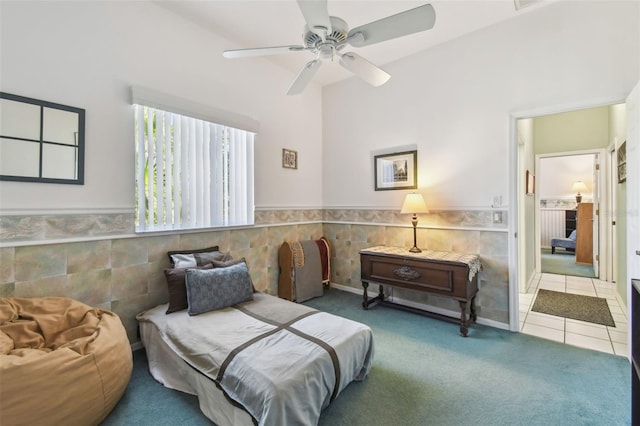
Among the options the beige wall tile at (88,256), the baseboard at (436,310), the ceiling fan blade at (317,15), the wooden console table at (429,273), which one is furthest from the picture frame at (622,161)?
the beige wall tile at (88,256)

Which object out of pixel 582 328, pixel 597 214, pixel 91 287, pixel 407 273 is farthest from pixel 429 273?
pixel 597 214

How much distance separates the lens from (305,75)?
7.63 ft

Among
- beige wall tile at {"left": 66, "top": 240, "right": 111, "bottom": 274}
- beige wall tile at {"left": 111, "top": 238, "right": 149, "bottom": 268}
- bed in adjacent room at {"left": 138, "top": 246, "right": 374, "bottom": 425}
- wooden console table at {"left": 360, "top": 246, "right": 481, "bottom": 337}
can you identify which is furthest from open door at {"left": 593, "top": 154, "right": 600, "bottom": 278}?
beige wall tile at {"left": 66, "top": 240, "right": 111, "bottom": 274}

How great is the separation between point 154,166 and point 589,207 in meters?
7.74

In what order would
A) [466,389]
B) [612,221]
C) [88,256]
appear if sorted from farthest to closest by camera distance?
[612,221] → [88,256] → [466,389]

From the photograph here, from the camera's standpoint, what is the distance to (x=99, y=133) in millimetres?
2195

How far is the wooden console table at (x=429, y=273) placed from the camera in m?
2.65

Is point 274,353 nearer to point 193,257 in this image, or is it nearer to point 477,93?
point 193,257

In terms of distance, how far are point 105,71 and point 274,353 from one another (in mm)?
2430

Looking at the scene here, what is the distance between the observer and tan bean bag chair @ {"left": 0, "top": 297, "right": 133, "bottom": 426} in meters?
1.29

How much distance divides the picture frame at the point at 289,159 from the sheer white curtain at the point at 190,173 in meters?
0.54

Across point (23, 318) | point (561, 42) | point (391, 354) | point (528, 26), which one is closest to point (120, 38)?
point (23, 318)

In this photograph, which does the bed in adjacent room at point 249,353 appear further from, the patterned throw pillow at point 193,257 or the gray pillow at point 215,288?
the patterned throw pillow at point 193,257

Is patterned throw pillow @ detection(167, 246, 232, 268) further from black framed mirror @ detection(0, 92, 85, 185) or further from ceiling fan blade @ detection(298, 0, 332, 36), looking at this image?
ceiling fan blade @ detection(298, 0, 332, 36)
